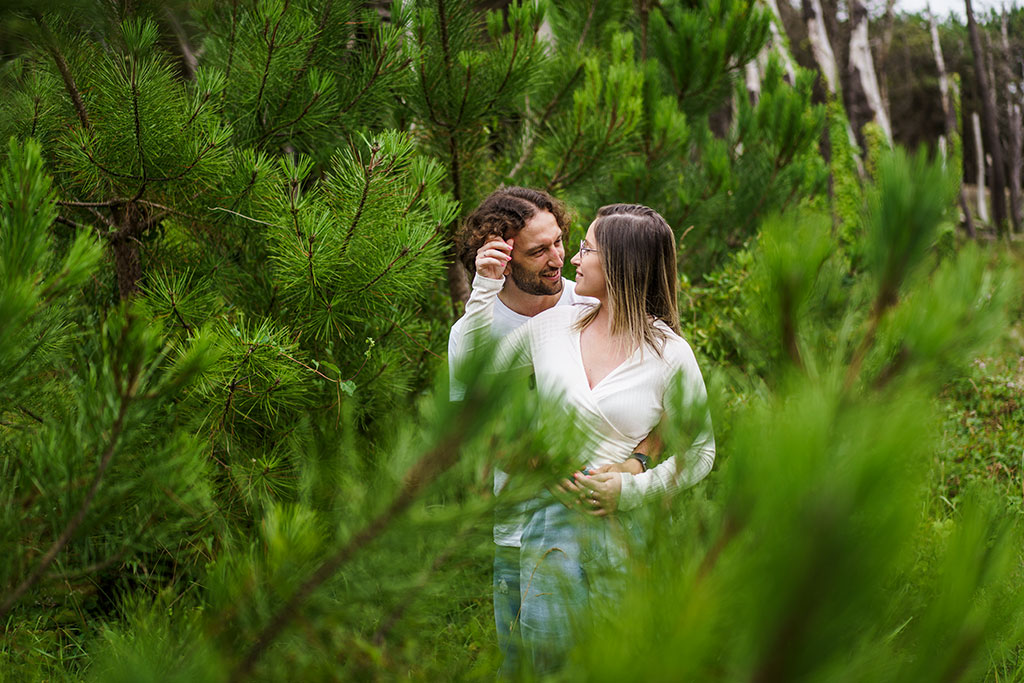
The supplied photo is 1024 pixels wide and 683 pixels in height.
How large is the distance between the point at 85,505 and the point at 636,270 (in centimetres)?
139

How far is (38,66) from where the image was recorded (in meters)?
2.02

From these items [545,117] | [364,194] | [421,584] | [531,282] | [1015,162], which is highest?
[1015,162]

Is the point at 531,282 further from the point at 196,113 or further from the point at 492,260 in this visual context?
the point at 196,113

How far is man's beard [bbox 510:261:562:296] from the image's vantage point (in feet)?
7.06

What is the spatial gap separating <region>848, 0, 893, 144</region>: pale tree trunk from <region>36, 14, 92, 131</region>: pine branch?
33.9ft

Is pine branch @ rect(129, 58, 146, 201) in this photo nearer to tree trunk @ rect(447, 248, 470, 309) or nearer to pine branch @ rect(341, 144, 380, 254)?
pine branch @ rect(341, 144, 380, 254)

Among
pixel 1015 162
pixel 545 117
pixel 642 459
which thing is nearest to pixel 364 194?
pixel 642 459

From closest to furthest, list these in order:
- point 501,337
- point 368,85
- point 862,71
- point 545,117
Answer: point 501,337
point 368,85
point 545,117
point 862,71

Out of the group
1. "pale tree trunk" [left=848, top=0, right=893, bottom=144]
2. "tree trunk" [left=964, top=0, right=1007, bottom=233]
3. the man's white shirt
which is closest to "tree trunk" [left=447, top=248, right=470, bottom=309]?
the man's white shirt

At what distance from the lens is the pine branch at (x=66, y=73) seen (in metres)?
1.73

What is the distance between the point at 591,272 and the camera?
6.23ft

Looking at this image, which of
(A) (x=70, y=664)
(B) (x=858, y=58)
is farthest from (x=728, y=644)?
(B) (x=858, y=58)

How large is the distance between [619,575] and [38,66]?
7.44 feet

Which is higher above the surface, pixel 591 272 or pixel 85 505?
pixel 591 272
